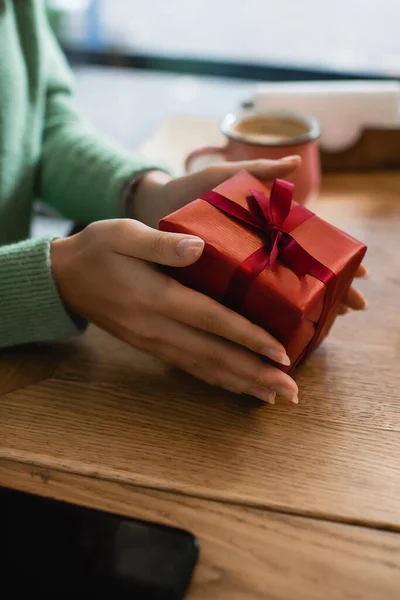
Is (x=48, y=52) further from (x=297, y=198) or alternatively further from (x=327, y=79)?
(x=327, y=79)

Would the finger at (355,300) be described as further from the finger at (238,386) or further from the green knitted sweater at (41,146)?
the green knitted sweater at (41,146)

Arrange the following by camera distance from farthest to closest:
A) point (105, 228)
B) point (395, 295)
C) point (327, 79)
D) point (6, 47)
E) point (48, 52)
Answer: point (327, 79)
point (48, 52)
point (6, 47)
point (395, 295)
point (105, 228)

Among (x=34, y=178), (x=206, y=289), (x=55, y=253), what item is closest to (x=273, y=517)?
(x=206, y=289)

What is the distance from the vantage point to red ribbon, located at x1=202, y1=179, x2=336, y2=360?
0.45 m

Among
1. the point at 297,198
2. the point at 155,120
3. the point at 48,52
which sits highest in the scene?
the point at 48,52

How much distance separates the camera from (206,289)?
0.47 meters

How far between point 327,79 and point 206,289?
3.00 feet

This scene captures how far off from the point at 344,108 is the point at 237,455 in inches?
24.1

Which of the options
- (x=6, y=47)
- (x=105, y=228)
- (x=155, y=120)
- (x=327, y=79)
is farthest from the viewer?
(x=155, y=120)

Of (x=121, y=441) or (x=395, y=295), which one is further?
(x=395, y=295)

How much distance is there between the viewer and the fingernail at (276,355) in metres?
0.46

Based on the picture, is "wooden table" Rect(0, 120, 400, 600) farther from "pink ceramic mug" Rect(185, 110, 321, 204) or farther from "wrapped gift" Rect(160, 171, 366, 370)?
"pink ceramic mug" Rect(185, 110, 321, 204)

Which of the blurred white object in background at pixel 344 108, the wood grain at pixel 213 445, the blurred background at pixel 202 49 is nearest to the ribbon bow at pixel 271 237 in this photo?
the wood grain at pixel 213 445

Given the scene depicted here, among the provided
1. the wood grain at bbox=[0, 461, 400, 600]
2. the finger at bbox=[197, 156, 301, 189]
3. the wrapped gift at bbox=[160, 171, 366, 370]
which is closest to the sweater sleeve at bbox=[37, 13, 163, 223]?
the finger at bbox=[197, 156, 301, 189]
